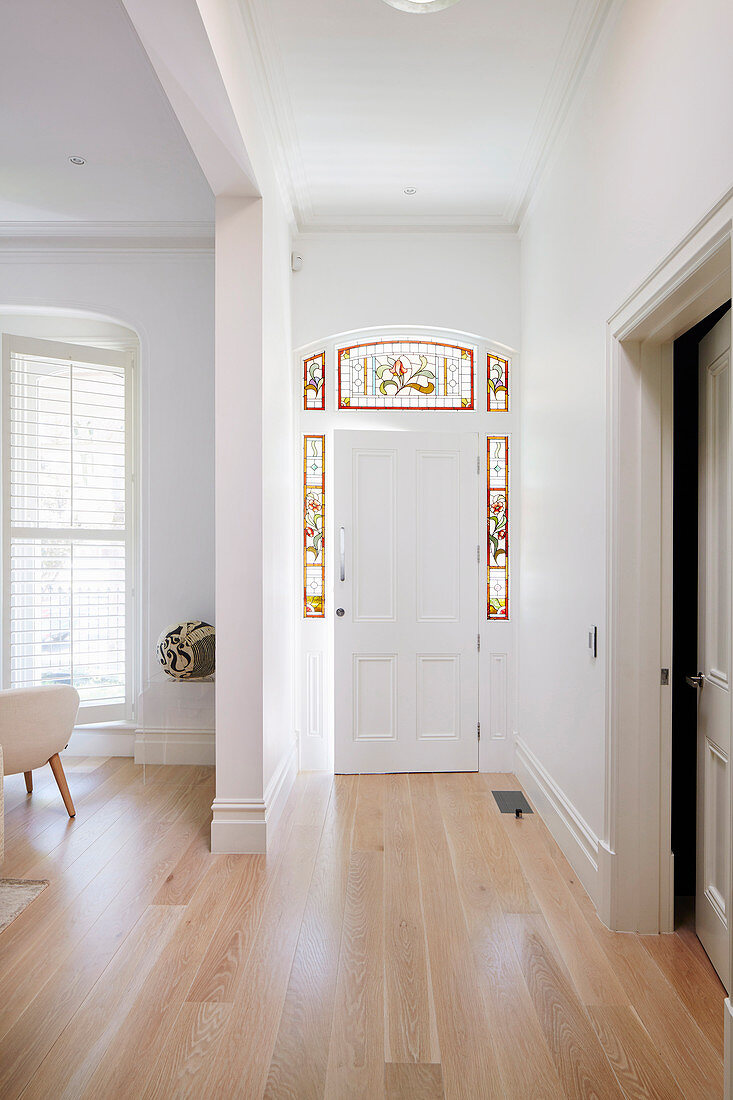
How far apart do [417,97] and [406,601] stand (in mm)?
2509

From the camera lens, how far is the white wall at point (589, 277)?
181cm

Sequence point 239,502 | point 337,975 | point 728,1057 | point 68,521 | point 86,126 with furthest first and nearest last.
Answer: point 68,521 < point 86,126 < point 239,502 < point 337,975 < point 728,1057

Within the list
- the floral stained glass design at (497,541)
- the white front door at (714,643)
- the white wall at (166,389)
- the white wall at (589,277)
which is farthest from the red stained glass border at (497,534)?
the white front door at (714,643)

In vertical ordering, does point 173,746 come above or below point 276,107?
below

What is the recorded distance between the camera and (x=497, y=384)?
170 inches

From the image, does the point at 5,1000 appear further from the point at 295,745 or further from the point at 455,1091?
the point at 295,745

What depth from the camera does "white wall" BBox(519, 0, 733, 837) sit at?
5.93 ft

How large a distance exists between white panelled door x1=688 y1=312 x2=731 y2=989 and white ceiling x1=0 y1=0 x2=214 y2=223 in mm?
2387

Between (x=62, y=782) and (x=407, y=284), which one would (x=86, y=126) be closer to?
(x=407, y=284)

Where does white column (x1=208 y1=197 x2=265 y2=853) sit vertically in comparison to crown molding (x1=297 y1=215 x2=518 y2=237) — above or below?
below

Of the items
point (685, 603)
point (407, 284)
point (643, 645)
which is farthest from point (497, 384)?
point (643, 645)

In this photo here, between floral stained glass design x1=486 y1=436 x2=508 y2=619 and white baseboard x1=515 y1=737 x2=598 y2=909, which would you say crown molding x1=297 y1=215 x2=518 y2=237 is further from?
white baseboard x1=515 y1=737 x2=598 y2=909

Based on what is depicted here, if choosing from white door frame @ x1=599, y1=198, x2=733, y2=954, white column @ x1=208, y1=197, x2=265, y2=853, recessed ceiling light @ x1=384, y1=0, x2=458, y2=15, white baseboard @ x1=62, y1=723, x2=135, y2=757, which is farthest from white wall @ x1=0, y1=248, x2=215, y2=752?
white door frame @ x1=599, y1=198, x2=733, y2=954

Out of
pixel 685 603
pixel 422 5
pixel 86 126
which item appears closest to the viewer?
pixel 422 5
